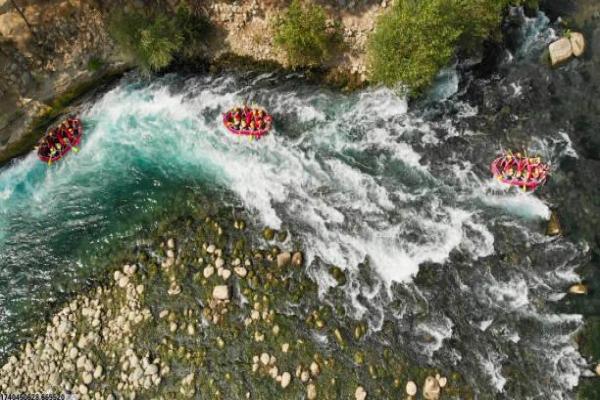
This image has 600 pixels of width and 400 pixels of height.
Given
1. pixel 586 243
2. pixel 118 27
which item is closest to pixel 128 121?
pixel 118 27

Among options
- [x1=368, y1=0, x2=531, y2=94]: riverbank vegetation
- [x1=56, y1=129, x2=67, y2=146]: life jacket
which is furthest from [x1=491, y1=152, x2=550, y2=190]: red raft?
[x1=56, y1=129, x2=67, y2=146]: life jacket

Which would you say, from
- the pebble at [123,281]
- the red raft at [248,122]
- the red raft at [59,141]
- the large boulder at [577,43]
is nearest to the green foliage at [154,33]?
the red raft at [248,122]

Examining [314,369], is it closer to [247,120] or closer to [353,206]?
[353,206]

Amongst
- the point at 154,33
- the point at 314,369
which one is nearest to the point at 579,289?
the point at 314,369

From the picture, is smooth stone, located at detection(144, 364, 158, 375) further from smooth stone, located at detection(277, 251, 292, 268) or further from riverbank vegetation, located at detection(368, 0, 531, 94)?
riverbank vegetation, located at detection(368, 0, 531, 94)

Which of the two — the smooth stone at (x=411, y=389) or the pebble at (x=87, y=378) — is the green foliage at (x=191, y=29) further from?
the smooth stone at (x=411, y=389)

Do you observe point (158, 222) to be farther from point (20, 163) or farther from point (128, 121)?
point (20, 163)
